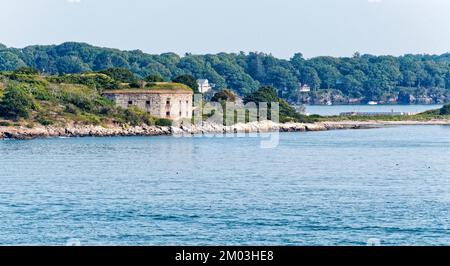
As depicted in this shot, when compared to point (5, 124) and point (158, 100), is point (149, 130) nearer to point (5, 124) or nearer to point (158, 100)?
point (158, 100)

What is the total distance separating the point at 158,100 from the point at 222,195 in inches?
2462

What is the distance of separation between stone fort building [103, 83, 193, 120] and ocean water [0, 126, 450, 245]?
25.9 metres

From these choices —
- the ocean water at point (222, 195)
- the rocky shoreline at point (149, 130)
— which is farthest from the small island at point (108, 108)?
the ocean water at point (222, 195)

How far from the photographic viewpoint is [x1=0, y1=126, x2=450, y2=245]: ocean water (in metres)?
26.0

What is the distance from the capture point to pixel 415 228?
27.1 m

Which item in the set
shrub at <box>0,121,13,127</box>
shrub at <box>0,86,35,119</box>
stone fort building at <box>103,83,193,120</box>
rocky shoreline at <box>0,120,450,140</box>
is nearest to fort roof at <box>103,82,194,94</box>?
stone fort building at <box>103,83,193,120</box>

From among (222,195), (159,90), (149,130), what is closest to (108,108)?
(149,130)

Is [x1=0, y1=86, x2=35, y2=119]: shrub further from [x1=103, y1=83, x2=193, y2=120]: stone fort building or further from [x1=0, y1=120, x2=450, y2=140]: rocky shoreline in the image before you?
[x1=103, y1=83, x2=193, y2=120]: stone fort building

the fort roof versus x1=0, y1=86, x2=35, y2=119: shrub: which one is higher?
the fort roof

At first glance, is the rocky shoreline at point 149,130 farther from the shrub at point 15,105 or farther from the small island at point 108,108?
the shrub at point 15,105

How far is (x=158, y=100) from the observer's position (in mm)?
98812

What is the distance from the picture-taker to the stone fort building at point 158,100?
98.9 meters

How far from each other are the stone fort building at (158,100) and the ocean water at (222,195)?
2589cm
